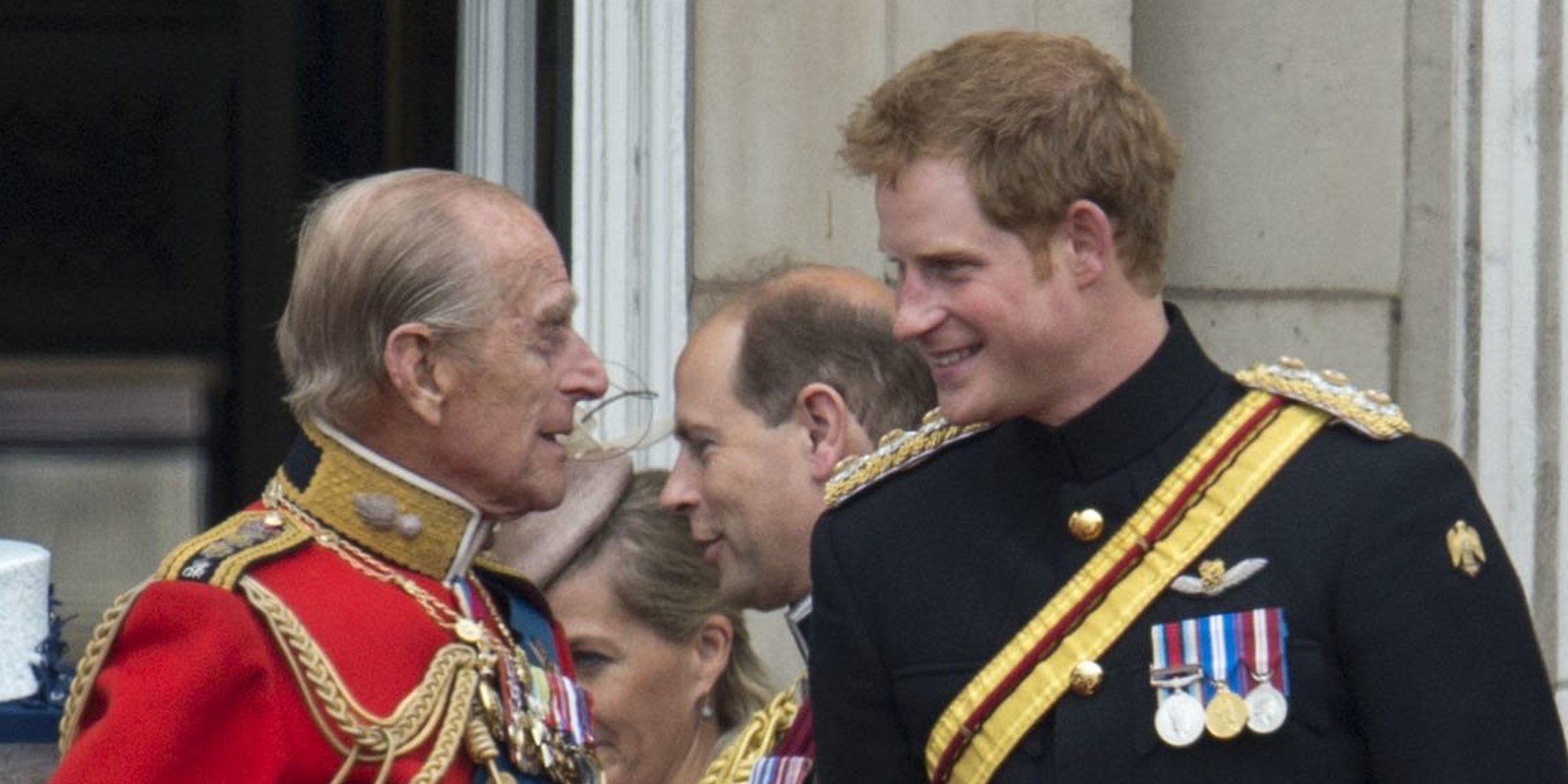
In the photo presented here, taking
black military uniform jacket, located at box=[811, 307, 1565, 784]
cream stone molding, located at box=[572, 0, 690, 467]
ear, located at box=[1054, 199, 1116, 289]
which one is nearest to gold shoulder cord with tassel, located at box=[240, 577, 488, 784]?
black military uniform jacket, located at box=[811, 307, 1565, 784]

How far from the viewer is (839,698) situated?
121 inches

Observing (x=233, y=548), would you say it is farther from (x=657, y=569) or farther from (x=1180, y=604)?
(x=657, y=569)

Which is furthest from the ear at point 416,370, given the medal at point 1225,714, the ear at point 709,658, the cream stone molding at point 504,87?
the cream stone molding at point 504,87

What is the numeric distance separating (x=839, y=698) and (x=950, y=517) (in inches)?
8.1

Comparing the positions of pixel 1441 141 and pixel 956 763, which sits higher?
pixel 1441 141

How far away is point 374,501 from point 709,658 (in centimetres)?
105

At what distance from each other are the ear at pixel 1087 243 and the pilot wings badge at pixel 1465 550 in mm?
400

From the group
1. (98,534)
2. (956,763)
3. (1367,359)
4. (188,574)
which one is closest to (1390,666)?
(956,763)

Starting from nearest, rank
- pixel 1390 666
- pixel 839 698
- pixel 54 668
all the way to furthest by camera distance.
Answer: pixel 1390 666 < pixel 839 698 < pixel 54 668

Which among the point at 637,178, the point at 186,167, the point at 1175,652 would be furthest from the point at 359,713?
the point at 186,167

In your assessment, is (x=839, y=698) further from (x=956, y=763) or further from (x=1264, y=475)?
(x=1264, y=475)

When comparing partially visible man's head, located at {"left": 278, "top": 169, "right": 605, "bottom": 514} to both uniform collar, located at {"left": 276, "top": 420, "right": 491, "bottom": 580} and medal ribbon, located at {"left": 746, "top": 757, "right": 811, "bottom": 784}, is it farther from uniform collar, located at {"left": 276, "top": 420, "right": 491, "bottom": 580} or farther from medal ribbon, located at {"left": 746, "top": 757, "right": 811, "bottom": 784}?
medal ribbon, located at {"left": 746, "top": 757, "right": 811, "bottom": 784}

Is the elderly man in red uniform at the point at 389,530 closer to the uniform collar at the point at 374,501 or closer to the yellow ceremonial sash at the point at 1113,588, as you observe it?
the uniform collar at the point at 374,501

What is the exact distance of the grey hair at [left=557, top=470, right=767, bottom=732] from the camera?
13.7ft
